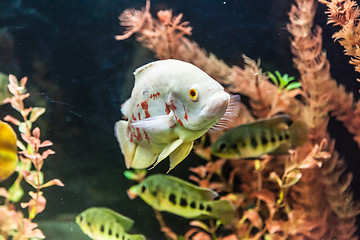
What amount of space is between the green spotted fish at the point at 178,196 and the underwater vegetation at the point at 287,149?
0.15 metres

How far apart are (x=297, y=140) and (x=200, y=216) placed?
139 centimetres

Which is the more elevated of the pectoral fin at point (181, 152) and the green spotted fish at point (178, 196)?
the pectoral fin at point (181, 152)

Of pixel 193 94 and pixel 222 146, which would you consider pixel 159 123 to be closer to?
pixel 193 94

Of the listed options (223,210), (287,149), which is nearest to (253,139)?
(287,149)

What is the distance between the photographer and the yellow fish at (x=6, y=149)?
69.0 inches

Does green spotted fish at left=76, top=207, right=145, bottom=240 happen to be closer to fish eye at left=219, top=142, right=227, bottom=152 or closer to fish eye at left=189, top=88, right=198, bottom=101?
fish eye at left=219, top=142, right=227, bottom=152

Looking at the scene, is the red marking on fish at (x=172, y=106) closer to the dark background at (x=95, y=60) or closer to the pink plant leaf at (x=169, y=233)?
the dark background at (x=95, y=60)

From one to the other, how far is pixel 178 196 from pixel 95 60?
176 cm

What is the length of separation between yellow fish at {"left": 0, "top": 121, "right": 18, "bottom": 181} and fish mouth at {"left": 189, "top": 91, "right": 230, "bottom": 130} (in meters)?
1.15

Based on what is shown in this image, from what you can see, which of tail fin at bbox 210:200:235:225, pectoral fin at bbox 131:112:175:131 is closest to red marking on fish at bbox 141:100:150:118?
pectoral fin at bbox 131:112:175:131

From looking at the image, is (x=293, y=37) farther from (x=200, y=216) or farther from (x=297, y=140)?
(x=200, y=216)

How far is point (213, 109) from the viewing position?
48.5 inches

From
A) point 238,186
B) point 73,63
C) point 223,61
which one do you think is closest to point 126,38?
point 73,63

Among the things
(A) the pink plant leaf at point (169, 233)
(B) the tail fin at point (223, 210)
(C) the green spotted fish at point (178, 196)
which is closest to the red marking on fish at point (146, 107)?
(C) the green spotted fish at point (178, 196)
